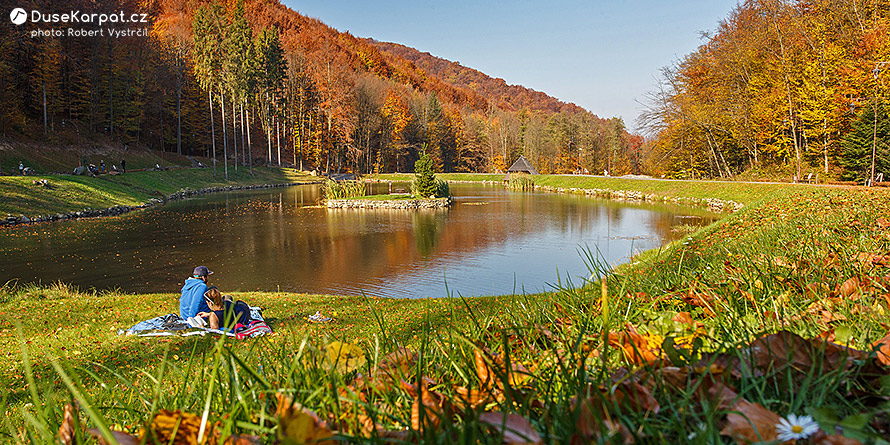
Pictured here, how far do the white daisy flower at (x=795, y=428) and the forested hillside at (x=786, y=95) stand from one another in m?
27.2

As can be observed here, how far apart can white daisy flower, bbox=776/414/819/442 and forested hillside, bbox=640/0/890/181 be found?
27216mm

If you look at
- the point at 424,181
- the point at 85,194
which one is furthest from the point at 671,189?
the point at 85,194

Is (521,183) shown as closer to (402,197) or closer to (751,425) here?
(402,197)

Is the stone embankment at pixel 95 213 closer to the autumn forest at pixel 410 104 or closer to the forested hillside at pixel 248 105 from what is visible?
the forested hillside at pixel 248 105

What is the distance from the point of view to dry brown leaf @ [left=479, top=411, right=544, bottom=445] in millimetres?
753

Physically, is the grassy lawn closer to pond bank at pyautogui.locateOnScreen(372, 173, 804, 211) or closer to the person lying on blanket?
the person lying on blanket

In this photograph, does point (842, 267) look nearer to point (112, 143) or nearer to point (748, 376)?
point (748, 376)

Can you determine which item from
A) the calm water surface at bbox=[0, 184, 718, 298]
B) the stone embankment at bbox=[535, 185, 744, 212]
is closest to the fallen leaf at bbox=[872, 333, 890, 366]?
the calm water surface at bbox=[0, 184, 718, 298]

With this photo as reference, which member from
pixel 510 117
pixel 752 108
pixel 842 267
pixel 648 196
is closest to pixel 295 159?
pixel 510 117

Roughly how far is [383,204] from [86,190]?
14.3 metres

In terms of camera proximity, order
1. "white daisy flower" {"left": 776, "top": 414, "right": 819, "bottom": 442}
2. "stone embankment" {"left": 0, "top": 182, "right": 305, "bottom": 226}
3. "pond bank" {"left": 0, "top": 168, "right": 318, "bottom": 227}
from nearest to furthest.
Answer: "white daisy flower" {"left": 776, "top": 414, "right": 819, "bottom": 442} → "stone embankment" {"left": 0, "top": 182, "right": 305, "bottom": 226} → "pond bank" {"left": 0, "top": 168, "right": 318, "bottom": 227}

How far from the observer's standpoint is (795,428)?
71cm

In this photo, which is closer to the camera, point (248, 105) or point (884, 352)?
point (884, 352)

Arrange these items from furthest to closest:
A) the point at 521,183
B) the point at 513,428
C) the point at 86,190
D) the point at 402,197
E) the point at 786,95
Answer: the point at 521,183
the point at 402,197
the point at 786,95
the point at 86,190
the point at 513,428
